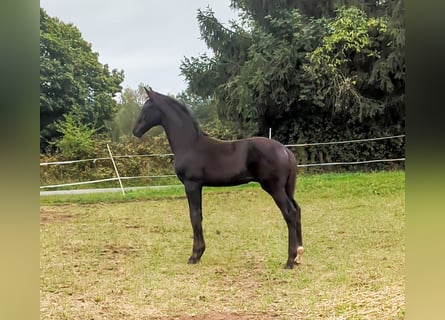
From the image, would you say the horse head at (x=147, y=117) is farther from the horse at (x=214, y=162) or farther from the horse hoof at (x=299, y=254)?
the horse hoof at (x=299, y=254)

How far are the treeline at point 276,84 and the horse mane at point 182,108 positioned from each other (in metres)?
0.04

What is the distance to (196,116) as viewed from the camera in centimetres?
182

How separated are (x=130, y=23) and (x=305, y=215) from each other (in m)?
1.10

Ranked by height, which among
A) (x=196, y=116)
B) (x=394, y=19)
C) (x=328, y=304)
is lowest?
→ (x=328, y=304)

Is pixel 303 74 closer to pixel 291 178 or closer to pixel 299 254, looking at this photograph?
pixel 291 178

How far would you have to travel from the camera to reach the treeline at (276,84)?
70.9 inches

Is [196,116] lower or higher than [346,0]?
lower

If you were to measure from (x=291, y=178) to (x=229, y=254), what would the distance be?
1.37 ft

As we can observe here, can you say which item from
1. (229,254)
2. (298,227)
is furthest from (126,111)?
(298,227)

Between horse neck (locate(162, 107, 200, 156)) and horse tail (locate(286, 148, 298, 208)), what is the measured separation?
0.39 metres

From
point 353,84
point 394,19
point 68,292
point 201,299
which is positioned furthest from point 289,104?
point 68,292

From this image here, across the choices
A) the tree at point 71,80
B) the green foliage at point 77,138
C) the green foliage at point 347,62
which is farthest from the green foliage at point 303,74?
the green foliage at point 77,138

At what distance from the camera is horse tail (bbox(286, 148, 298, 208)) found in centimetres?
173
